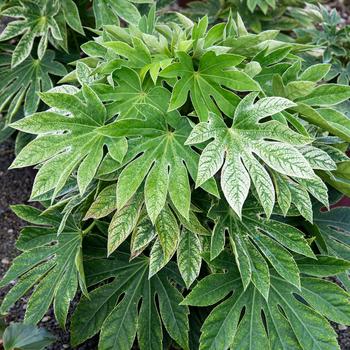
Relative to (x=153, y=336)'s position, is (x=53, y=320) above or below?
below

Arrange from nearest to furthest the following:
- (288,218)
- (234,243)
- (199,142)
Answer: (199,142) → (234,243) → (288,218)

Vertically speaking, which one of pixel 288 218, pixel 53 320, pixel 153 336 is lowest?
pixel 53 320

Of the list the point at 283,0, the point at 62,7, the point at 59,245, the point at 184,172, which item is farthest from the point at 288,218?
the point at 283,0

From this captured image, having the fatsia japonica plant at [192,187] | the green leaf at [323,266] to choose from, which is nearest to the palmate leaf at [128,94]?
the fatsia japonica plant at [192,187]

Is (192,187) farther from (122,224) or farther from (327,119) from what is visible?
(327,119)

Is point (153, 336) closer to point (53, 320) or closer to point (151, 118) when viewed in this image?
point (53, 320)

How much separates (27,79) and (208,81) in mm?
1086

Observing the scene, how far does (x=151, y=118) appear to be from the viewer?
1717 mm

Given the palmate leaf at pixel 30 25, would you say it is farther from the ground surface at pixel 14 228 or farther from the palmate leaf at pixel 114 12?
the ground surface at pixel 14 228

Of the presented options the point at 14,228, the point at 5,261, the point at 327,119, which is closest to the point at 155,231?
the point at 327,119

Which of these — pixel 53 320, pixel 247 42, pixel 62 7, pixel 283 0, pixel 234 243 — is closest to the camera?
pixel 234 243

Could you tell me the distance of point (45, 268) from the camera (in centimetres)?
196

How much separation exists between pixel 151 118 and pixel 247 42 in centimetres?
39

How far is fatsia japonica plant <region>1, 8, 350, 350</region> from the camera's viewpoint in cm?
167
